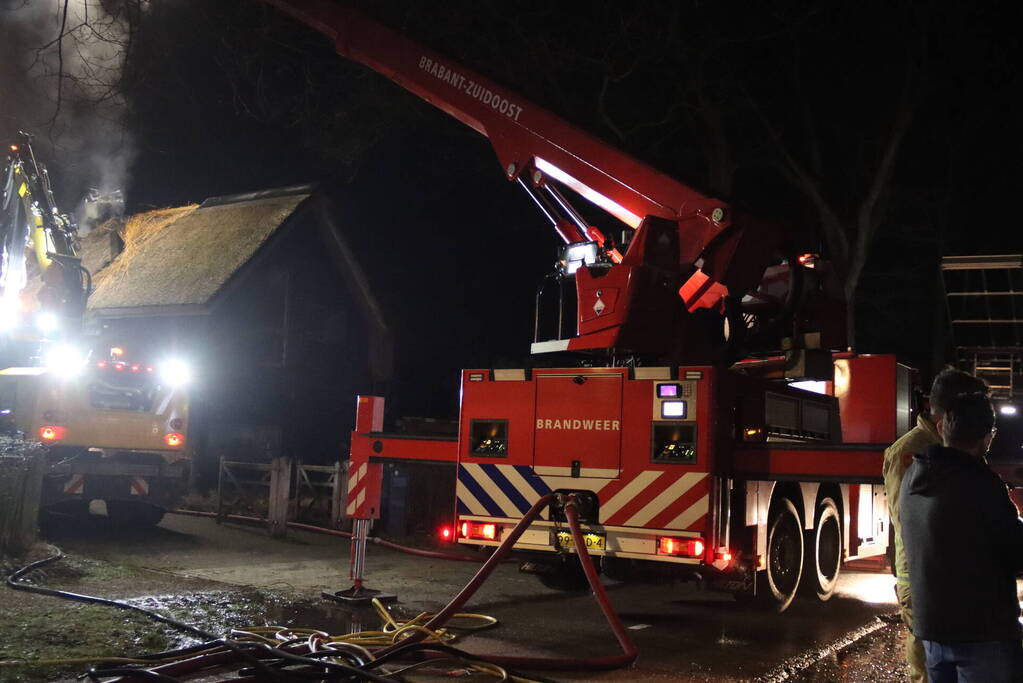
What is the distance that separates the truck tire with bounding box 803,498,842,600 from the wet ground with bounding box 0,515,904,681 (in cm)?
18

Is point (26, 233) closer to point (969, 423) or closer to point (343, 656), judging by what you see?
point (343, 656)

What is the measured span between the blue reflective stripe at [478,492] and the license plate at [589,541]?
65 cm

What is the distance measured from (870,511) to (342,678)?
23.4ft

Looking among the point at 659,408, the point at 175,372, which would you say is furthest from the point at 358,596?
the point at 175,372

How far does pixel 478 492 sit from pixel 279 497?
5.06 meters

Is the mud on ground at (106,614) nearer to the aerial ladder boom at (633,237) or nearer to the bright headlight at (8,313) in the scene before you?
the aerial ladder boom at (633,237)

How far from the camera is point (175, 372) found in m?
12.9

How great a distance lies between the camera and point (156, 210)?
2172 cm

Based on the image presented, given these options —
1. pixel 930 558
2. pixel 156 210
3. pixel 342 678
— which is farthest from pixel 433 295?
pixel 930 558

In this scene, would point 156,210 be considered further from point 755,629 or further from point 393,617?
point 755,629

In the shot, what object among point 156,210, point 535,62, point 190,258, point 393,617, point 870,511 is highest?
point 535,62

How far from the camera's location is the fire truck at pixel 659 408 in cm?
780

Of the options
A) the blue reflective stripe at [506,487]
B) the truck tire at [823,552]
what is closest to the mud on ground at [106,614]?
the blue reflective stripe at [506,487]

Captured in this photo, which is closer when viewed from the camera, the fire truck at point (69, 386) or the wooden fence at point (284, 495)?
the fire truck at point (69, 386)
